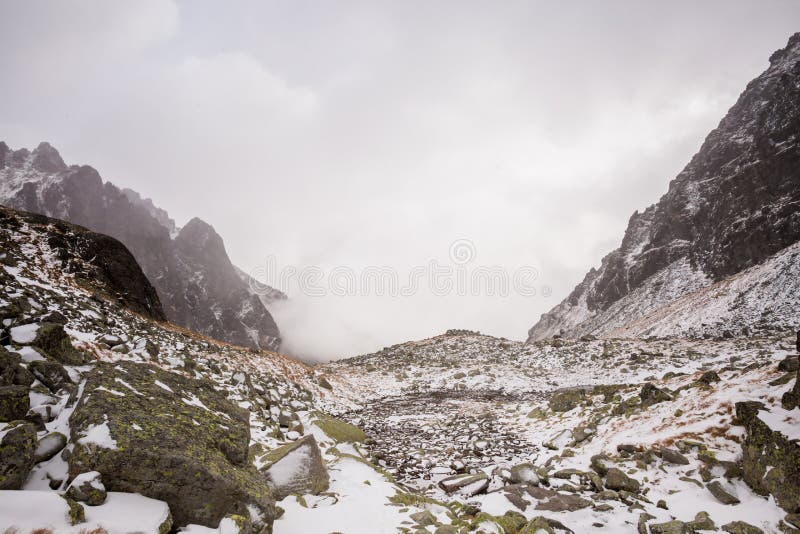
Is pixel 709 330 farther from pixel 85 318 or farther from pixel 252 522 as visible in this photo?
pixel 85 318

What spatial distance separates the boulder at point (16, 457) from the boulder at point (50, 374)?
3.15 m

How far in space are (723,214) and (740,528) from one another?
90810 millimetres

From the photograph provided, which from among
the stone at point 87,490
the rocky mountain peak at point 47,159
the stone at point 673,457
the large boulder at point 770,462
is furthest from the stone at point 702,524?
the rocky mountain peak at point 47,159

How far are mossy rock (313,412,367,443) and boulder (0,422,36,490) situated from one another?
37.7ft

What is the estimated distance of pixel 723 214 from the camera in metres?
71.4

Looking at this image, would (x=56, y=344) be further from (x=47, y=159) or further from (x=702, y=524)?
(x=47, y=159)

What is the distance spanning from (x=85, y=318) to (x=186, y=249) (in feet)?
405

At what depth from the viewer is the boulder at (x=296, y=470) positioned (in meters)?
8.33

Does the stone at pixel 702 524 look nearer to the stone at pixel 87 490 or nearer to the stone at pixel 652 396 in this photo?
the stone at pixel 652 396

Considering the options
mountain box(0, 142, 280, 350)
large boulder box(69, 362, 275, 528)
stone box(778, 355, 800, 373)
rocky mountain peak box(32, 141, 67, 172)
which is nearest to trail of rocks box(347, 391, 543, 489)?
large boulder box(69, 362, 275, 528)

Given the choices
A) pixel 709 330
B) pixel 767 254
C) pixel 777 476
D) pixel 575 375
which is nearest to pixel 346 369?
pixel 575 375

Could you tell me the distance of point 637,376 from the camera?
28.5 m

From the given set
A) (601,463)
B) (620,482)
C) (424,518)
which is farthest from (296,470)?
(601,463)

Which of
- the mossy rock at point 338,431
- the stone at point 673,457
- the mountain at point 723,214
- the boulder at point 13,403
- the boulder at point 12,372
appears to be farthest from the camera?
the mountain at point 723,214
